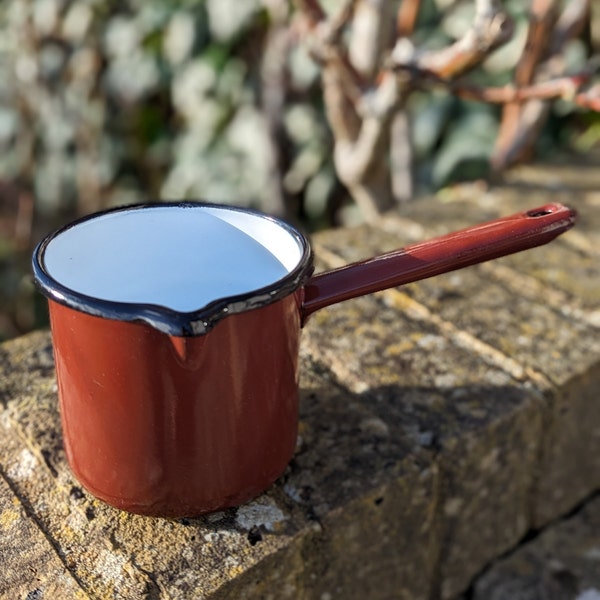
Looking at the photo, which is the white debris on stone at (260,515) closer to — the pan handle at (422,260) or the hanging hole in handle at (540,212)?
the pan handle at (422,260)

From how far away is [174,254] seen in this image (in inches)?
38.1

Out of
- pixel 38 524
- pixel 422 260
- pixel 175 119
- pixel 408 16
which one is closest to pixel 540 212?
pixel 422 260

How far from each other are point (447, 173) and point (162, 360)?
68.6 inches

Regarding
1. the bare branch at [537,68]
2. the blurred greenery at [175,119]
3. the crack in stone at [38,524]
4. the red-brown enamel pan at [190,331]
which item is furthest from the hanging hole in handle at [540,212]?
the blurred greenery at [175,119]

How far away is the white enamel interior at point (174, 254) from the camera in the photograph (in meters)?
0.93

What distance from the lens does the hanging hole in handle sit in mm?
961

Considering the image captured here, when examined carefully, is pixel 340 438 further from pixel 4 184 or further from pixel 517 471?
pixel 4 184

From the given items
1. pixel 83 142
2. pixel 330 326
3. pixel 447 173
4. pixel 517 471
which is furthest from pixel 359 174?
pixel 83 142

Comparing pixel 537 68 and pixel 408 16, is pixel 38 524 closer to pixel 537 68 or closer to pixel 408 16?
pixel 408 16

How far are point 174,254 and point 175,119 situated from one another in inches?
83.1

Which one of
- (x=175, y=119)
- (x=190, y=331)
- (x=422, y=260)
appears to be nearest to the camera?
(x=190, y=331)

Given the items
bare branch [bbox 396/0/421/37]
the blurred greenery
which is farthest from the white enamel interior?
the blurred greenery

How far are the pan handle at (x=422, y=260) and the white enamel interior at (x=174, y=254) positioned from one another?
5cm

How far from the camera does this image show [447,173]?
2404 millimetres
